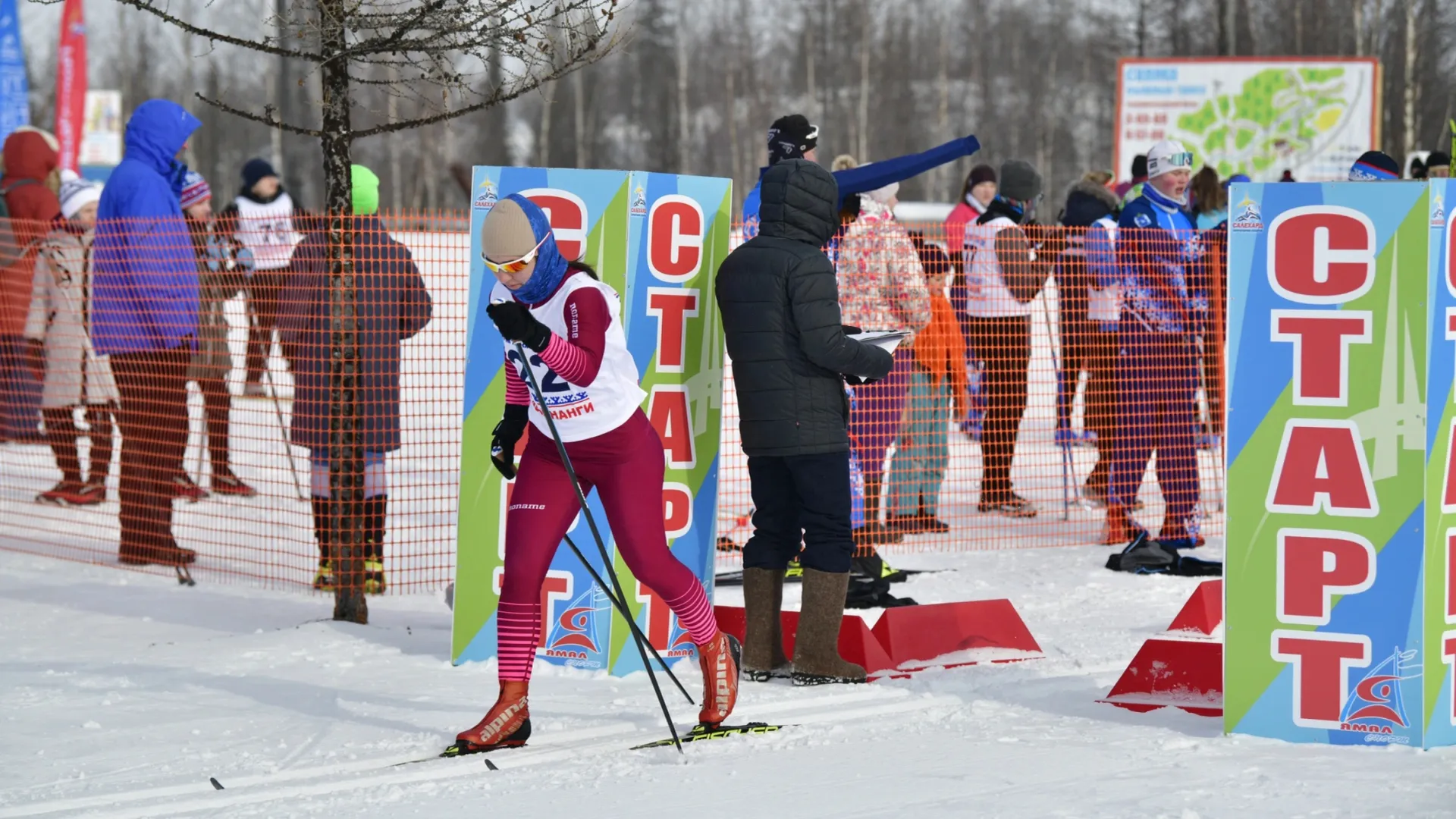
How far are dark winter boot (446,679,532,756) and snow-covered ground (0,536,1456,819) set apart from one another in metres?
→ 0.07

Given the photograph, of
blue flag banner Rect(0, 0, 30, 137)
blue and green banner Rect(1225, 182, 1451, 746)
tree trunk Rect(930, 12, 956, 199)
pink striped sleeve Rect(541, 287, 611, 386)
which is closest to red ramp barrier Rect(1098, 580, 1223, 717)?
blue and green banner Rect(1225, 182, 1451, 746)

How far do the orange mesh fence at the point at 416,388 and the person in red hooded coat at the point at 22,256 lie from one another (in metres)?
0.02

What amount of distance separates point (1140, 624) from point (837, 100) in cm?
4131

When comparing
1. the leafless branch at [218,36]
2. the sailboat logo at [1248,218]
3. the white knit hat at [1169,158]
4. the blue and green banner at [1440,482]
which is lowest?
the blue and green banner at [1440,482]

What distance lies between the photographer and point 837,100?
4666 centimetres

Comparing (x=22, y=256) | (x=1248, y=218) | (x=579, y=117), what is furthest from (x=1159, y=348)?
(x=579, y=117)

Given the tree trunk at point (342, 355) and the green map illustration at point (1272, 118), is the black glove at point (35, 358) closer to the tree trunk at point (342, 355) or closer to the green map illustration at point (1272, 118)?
the tree trunk at point (342, 355)

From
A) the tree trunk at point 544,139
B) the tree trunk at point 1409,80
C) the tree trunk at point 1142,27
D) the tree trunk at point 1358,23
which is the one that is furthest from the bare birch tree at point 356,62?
the tree trunk at point 1142,27

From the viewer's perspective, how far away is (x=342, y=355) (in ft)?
21.0

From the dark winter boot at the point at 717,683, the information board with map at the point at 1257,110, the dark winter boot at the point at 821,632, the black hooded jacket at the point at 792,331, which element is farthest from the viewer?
the information board with map at the point at 1257,110

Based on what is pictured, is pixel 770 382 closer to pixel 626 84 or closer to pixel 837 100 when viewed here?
pixel 837 100

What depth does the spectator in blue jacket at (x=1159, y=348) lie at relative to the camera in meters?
8.45

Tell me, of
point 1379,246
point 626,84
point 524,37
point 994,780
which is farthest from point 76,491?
point 626,84

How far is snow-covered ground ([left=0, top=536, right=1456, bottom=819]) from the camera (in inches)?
164
